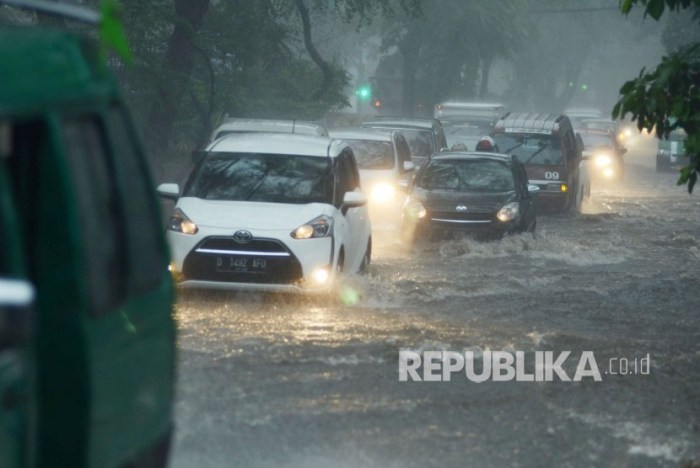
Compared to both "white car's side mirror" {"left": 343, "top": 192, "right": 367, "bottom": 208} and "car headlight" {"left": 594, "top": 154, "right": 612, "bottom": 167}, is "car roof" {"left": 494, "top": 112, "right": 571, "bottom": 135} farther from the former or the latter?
"white car's side mirror" {"left": 343, "top": 192, "right": 367, "bottom": 208}

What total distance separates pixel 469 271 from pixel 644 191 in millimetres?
23240

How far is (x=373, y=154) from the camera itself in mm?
23672

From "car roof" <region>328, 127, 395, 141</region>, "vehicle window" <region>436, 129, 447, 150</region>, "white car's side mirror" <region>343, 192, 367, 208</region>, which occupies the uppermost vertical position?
"white car's side mirror" <region>343, 192, 367, 208</region>

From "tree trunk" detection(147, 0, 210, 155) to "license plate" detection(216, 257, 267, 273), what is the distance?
46.2ft

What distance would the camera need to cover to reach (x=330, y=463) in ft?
25.3

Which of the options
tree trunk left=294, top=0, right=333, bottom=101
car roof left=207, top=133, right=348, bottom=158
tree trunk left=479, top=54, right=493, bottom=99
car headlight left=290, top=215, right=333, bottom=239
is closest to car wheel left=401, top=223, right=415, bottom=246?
car roof left=207, top=133, right=348, bottom=158

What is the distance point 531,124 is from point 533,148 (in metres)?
0.68

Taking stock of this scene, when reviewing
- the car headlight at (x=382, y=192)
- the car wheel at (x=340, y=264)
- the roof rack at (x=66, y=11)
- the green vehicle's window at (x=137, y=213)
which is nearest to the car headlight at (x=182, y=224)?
the car wheel at (x=340, y=264)

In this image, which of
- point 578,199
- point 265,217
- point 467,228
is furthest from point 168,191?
point 578,199

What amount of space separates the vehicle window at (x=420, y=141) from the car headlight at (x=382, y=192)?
21.0ft

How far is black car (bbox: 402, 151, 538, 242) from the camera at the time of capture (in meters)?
20.7

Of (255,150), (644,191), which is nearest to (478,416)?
(255,150)

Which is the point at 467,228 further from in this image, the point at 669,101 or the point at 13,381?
the point at 13,381

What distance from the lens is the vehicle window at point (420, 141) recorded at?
29719mm
